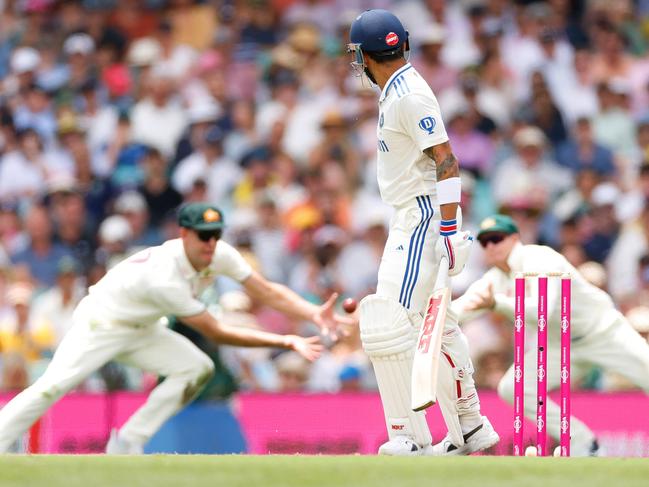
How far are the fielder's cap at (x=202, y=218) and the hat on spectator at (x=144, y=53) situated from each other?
18.5 feet

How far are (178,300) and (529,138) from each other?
4.83 m

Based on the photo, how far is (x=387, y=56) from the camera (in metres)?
7.68

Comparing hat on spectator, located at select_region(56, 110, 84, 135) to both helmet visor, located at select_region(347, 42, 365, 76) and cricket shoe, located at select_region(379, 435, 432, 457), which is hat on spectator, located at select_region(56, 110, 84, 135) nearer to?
helmet visor, located at select_region(347, 42, 365, 76)

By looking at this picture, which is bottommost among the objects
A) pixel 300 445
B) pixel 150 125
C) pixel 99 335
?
pixel 300 445

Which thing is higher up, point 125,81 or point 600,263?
point 125,81

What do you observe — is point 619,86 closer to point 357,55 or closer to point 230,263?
point 230,263

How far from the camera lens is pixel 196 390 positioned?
9922 millimetres

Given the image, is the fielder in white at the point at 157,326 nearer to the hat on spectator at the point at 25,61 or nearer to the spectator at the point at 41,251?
the spectator at the point at 41,251

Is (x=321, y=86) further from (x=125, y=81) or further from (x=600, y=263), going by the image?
(x=600, y=263)

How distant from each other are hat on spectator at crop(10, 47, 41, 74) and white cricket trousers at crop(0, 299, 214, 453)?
613cm

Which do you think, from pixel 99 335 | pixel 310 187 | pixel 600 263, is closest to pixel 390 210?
pixel 310 187

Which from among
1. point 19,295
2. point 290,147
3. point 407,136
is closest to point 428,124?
point 407,136

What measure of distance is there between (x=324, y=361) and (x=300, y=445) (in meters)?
1.07

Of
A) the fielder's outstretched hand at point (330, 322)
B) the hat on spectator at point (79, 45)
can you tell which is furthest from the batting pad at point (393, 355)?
the hat on spectator at point (79, 45)
